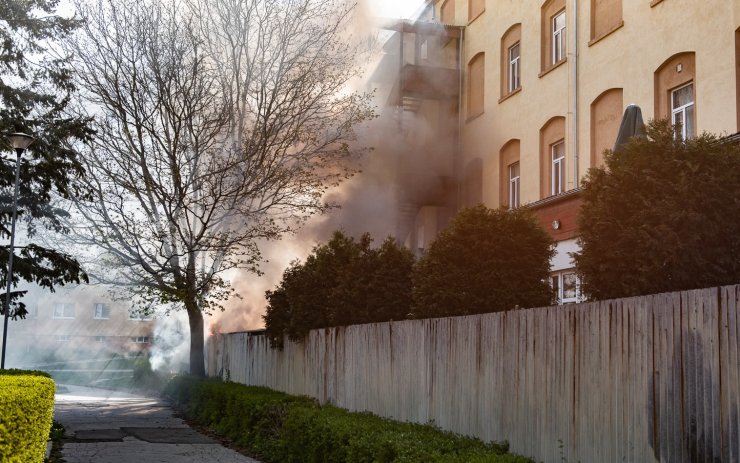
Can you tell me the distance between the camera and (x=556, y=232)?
64.7 ft

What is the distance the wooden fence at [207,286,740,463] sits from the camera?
227 inches

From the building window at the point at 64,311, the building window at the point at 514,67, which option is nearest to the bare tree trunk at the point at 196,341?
the building window at the point at 514,67

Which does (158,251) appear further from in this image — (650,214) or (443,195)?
(650,214)

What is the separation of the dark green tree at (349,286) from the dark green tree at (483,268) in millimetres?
2890

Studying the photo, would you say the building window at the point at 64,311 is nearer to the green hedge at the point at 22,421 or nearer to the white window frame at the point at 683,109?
the white window frame at the point at 683,109

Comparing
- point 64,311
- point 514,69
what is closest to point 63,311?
point 64,311

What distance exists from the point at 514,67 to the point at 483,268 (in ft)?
41.8

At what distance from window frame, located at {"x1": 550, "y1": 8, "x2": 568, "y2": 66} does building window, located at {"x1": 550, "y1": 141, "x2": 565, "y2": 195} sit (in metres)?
1.88

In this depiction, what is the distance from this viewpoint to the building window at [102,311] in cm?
6993

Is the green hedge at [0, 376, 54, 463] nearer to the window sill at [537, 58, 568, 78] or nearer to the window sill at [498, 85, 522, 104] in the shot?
the window sill at [537, 58, 568, 78]

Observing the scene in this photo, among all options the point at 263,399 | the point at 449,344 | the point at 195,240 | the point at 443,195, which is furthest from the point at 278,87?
the point at 449,344

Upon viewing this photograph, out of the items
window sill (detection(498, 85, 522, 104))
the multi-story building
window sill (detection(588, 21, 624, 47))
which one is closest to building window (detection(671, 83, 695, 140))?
window sill (detection(588, 21, 624, 47))

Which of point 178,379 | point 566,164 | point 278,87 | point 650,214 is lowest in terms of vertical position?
point 178,379

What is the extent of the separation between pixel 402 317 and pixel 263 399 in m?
2.98
